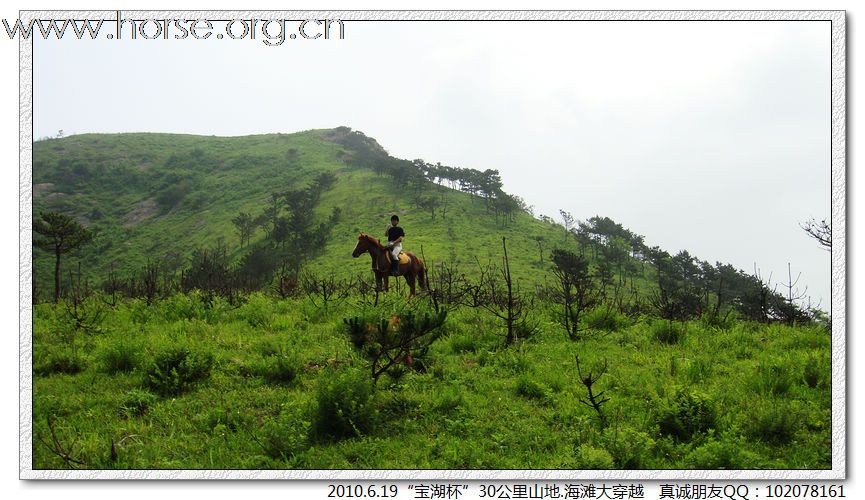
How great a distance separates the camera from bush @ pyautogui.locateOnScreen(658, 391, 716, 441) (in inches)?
220

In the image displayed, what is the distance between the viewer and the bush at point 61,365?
7.47m

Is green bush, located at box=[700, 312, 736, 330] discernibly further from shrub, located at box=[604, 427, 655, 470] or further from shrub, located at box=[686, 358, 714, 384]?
shrub, located at box=[604, 427, 655, 470]

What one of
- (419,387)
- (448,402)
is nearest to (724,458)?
(448,402)

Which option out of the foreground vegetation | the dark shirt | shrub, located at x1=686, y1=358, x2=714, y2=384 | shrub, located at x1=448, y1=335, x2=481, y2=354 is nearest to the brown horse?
the dark shirt

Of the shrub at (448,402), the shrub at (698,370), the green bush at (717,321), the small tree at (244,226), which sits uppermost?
the small tree at (244,226)

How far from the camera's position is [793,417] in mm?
5516

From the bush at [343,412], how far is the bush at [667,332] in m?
6.45

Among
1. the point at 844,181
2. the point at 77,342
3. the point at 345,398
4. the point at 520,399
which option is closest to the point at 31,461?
the point at 345,398

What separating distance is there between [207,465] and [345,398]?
1.55m

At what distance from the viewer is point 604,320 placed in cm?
1073

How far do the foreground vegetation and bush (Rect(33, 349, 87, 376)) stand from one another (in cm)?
2

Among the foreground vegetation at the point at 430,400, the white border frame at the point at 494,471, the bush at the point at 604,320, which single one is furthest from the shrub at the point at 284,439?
the bush at the point at 604,320

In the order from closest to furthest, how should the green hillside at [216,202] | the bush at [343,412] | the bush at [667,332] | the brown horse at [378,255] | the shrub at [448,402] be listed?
1. the bush at [343,412]
2. the shrub at [448,402]
3. the bush at [667,332]
4. the brown horse at [378,255]
5. the green hillside at [216,202]

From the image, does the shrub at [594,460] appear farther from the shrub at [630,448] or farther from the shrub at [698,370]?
the shrub at [698,370]
